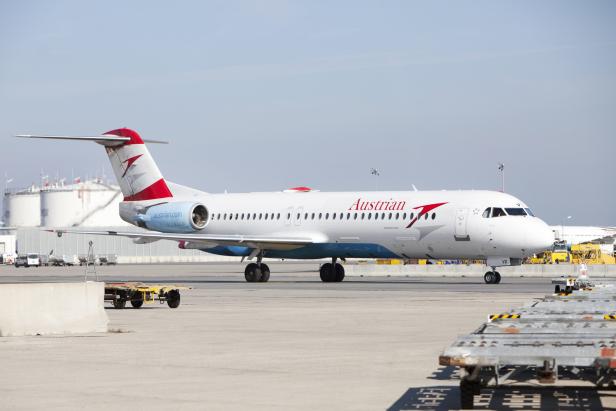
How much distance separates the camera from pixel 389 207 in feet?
154

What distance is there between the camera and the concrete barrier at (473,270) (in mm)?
57844

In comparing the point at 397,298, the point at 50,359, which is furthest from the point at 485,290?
the point at 50,359

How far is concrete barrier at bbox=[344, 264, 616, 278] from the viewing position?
57.8 metres

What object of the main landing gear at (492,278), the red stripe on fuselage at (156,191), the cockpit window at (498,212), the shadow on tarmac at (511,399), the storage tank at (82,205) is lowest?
the shadow on tarmac at (511,399)

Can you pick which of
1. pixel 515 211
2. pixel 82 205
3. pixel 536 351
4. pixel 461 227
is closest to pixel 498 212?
pixel 515 211

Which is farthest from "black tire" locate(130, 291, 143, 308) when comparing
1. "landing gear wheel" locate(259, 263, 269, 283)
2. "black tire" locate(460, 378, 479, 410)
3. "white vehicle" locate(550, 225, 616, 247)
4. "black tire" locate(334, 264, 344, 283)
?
"white vehicle" locate(550, 225, 616, 247)

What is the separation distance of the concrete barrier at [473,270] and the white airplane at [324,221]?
6000mm

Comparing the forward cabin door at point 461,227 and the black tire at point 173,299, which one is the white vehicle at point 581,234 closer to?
the forward cabin door at point 461,227

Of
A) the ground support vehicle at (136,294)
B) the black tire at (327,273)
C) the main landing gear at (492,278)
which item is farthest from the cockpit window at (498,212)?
the ground support vehicle at (136,294)

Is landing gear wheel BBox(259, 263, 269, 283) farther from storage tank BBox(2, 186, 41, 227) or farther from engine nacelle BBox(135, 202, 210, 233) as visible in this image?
storage tank BBox(2, 186, 41, 227)

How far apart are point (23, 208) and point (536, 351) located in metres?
170

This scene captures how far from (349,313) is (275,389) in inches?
516

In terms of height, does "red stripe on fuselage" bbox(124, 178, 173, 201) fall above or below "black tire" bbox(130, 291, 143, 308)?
above

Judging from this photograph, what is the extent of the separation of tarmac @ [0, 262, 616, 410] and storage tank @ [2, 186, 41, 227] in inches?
5940
